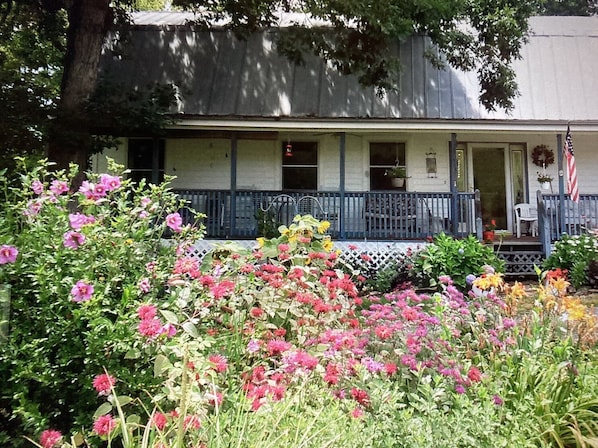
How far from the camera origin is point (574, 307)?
3098mm

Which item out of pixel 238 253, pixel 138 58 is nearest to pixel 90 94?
pixel 138 58

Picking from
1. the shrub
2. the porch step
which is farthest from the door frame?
the shrub

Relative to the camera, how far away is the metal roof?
1196 centimetres

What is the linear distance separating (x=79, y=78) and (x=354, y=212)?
641cm

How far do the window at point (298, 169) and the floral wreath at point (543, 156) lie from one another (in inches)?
236

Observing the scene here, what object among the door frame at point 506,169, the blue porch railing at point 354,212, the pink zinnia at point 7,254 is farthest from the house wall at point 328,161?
the pink zinnia at point 7,254

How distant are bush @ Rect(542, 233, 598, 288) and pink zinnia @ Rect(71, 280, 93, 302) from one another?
9.45 meters

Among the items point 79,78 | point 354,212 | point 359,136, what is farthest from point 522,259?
point 79,78

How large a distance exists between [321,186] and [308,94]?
2448 millimetres

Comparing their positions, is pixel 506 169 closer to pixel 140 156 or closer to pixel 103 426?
pixel 140 156

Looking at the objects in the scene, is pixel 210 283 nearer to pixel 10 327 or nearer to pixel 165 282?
pixel 165 282

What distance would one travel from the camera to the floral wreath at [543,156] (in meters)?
12.9

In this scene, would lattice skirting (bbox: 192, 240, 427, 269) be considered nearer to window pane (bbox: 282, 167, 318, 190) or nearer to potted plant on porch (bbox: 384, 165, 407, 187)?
potted plant on porch (bbox: 384, 165, 407, 187)

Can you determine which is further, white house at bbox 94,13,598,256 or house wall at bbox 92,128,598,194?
house wall at bbox 92,128,598,194
